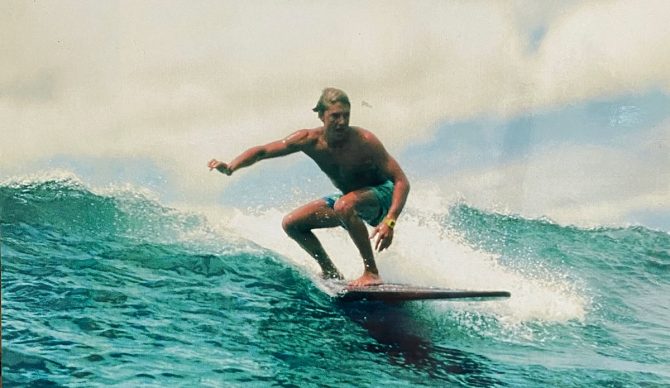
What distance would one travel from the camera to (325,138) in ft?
11.9

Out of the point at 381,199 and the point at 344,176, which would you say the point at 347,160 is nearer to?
the point at 344,176

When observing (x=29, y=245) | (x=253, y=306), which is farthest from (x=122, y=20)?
(x=253, y=306)

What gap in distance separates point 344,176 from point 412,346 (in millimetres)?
975

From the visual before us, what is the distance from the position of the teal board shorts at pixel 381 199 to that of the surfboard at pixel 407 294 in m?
0.42

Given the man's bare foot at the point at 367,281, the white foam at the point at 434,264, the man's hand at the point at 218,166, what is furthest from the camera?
the white foam at the point at 434,264

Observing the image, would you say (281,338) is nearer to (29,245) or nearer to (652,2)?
(29,245)

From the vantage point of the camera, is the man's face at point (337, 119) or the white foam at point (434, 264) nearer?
the man's face at point (337, 119)

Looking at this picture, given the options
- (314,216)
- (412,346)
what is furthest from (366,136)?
(412,346)

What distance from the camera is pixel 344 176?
366 centimetres

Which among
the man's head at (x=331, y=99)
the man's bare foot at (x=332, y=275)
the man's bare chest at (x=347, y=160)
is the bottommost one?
the man's bare foot at (x=332, y=275)

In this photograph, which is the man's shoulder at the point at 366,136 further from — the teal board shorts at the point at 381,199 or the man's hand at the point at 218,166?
the man's hand at the point at 218,166

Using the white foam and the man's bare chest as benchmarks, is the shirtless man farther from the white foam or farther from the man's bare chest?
the white foam

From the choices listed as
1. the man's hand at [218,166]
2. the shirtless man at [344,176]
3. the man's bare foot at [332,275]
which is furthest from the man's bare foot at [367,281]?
the man's hand at [218,166]

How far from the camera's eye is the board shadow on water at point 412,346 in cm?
309
